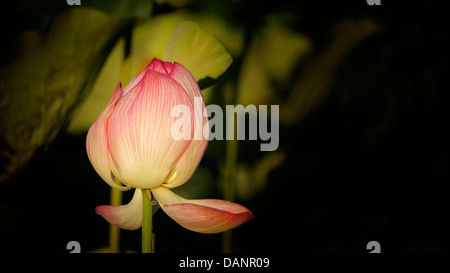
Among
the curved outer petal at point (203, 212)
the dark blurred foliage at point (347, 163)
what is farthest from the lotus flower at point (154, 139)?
the dark blurred foliage at point (347, 163)

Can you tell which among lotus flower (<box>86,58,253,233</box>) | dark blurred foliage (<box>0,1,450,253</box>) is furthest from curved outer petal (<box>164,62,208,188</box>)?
dark blurred foliage (<box>0,1,450,253</box>)

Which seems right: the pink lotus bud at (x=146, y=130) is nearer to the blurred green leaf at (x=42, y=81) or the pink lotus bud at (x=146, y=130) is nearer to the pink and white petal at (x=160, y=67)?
the pink and white petal at (x=160, y=67)

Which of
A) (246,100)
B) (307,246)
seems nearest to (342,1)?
(246,100)

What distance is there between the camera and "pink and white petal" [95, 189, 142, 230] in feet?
1.20

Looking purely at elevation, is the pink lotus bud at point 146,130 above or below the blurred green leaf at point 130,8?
below

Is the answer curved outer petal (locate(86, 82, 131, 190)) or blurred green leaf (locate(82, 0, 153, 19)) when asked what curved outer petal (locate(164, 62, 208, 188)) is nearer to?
curved outer petal (locate(86, 82, 131, 190))

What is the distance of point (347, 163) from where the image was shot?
1.60 feet

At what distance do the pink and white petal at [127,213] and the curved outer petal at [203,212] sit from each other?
3cm

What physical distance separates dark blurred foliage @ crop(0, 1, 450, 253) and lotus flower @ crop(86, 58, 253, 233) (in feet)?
0.50

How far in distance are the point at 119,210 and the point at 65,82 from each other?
0.21 m

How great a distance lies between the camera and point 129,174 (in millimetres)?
329

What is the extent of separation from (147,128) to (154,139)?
1 centimetres

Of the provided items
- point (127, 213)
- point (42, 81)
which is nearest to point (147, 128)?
point (127, 213)

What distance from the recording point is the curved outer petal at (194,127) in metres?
0.34
